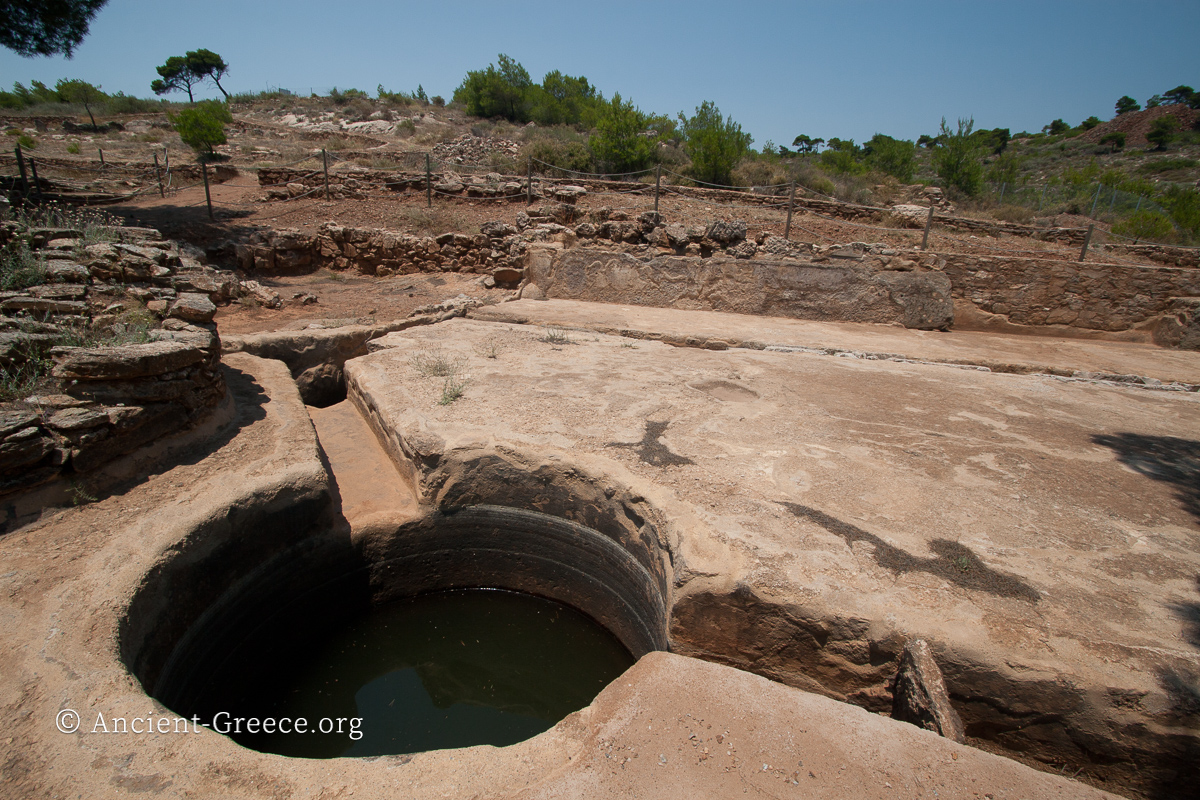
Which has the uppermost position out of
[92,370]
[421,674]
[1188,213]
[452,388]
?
[1188,213]

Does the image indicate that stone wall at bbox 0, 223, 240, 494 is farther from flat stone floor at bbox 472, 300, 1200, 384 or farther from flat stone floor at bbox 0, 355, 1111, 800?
flat stone floor at bbox 472, 300, 1200, 384

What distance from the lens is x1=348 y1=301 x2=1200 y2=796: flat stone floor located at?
6.25 ft

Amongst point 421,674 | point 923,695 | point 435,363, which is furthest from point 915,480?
point 435,363

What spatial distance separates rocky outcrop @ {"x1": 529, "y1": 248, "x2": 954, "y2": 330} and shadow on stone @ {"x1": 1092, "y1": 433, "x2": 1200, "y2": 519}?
2.96m

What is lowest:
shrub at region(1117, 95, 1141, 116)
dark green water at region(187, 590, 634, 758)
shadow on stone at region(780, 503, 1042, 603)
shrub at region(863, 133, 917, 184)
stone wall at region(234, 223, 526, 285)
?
dark green water at region(187, 590, 634, 758)

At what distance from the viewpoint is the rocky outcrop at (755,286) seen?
20.0ft

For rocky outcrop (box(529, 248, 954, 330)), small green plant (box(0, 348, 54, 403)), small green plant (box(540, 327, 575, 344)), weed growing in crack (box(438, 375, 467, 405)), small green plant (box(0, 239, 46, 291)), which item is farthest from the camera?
rocky outcrop (box(529, 248, 954, 330))

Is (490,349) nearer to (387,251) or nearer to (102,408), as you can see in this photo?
(102,408)

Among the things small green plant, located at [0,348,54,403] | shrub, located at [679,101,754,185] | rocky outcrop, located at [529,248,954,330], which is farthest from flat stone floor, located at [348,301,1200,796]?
shrub, located at [679,101,754,185]

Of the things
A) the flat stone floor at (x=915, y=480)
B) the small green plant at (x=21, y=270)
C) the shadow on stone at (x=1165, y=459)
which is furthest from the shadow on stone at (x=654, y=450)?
the small green plant at (x=21, y=270)

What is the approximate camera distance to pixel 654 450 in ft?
10.5

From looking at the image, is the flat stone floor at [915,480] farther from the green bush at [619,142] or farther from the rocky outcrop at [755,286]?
the green bush at [619,142]

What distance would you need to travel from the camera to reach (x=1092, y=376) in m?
4.58

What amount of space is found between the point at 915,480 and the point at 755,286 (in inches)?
160
